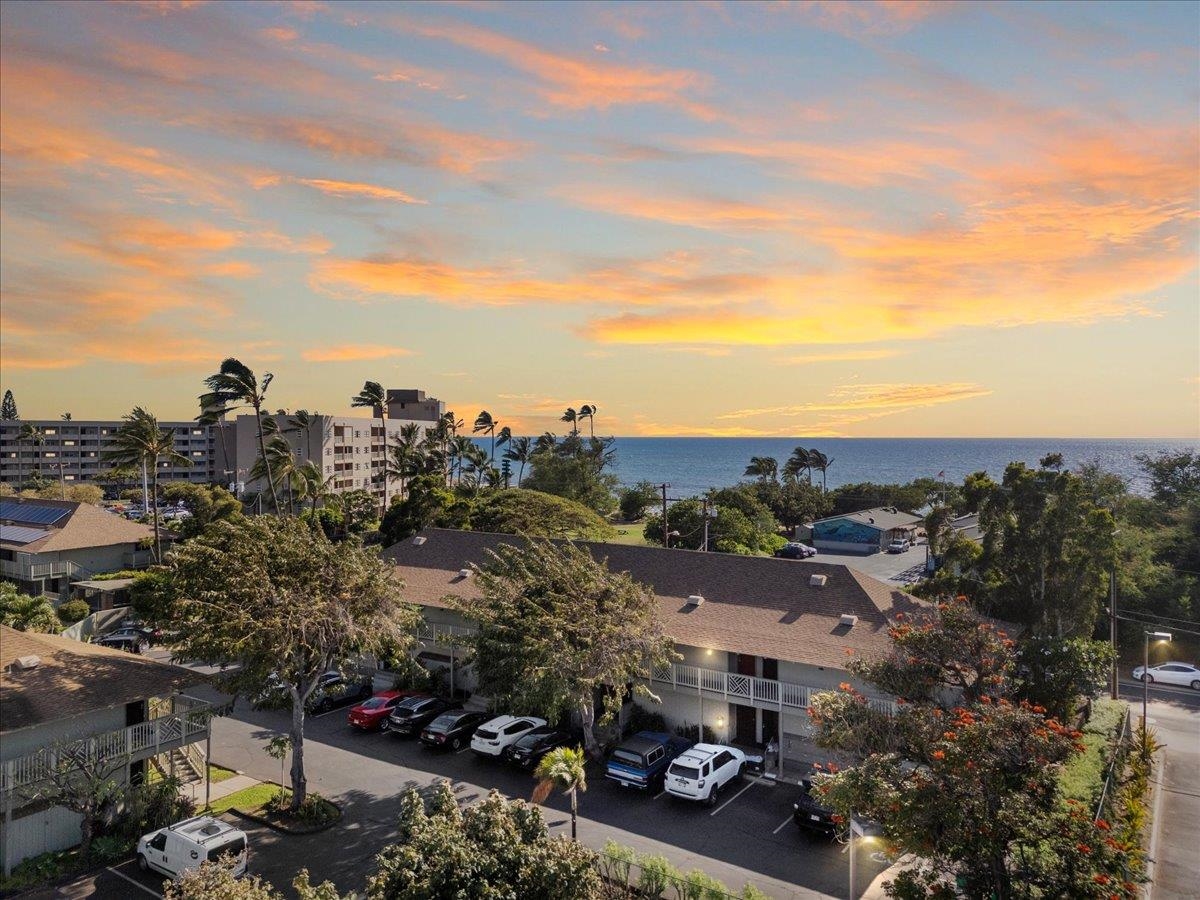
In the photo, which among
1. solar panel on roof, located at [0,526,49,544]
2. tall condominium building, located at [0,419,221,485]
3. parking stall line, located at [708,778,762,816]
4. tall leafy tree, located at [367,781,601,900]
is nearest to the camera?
tall leafy tree, located at [367,781,601,900]

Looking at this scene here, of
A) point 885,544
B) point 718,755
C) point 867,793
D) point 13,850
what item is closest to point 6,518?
point 13,850

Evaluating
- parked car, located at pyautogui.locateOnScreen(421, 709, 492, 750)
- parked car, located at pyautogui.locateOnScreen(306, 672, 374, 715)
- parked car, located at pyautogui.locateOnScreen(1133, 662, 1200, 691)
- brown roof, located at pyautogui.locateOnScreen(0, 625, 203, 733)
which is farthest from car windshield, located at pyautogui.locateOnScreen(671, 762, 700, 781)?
parked car, located at pyautogui.locateOnScreen(1133, 662, 1200, 691)

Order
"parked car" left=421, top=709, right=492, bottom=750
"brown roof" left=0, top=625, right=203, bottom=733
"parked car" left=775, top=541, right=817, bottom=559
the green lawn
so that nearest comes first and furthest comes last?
1. "brown roof" left=0, top=625, right=203, bottom=733
2. the green lawn
3. "parked car" left=421, top=709, right=492, bottom=750
4. "parked car" left=775, top=541, right=817, bottom=559

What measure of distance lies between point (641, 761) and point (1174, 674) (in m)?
33.1

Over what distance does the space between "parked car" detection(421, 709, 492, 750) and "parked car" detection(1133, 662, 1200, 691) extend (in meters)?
35.6

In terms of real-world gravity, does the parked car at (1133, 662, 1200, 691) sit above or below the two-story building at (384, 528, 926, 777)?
below

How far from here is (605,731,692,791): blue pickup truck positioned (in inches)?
1052

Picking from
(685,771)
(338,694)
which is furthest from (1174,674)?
(338,694)

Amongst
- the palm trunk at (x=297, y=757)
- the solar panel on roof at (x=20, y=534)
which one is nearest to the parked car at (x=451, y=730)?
the palm trunk at (x=297, y=757)

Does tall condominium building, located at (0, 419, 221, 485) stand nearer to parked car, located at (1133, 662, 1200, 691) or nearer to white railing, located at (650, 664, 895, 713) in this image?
white railing, located at (650, 664, 895, 713)

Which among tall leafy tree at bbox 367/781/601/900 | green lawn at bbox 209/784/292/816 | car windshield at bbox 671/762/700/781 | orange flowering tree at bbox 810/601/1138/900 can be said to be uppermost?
tall leafy tree at bbox 367/781/601/900

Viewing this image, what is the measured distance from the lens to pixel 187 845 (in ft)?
67.6

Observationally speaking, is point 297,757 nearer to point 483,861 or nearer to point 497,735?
point 497,735

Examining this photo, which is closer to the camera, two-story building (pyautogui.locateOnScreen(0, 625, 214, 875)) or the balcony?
the balcony
